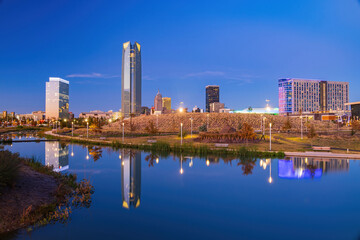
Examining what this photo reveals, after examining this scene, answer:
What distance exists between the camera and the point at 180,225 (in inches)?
408

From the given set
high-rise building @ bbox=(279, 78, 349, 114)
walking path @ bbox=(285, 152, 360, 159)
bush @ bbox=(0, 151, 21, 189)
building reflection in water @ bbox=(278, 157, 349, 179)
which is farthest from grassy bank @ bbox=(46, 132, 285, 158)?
high-rise building @ bbox=(279, 78, 349, 114)

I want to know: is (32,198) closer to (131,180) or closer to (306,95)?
(131,180)

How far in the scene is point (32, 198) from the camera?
11.6m

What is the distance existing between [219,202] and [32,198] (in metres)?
9.34

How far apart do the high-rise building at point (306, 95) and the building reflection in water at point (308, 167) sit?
169991 millimetres

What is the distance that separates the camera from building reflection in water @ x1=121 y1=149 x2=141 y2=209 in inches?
528

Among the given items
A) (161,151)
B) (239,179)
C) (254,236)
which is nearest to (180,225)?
(254,236)

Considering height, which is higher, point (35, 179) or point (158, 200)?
Result: point (35, 179)

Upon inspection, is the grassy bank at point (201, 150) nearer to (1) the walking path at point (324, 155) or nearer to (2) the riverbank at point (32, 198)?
(1) the walking path at point (324, 155)

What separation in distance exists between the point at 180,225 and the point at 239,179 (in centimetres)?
859

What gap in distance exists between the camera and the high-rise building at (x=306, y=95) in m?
185

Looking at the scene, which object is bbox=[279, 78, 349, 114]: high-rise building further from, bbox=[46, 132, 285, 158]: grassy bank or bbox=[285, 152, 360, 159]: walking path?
bbox=[46, 132, 285, 158]: grassy bank

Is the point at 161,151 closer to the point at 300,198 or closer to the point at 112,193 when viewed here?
the point at 112,193

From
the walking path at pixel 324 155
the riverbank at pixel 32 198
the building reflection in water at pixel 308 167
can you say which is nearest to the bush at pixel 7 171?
the riverbank at pixel 32 198
